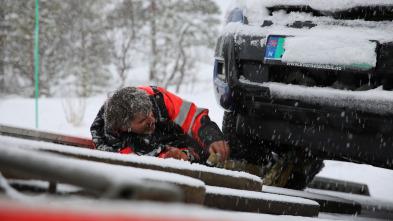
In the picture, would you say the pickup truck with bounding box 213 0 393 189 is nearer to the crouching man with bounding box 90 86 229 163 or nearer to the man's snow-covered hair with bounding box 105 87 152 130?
the crouching man with bounding box 90 86 229 163

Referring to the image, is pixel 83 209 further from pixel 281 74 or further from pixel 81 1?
pixel 81 1

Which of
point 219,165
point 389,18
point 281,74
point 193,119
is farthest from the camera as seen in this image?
point 193,119

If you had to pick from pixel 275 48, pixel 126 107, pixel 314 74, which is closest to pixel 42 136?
pixel 126 107

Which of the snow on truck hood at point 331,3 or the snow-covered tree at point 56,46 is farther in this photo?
the snow-covered tree at point 56,46

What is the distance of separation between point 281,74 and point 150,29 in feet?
46.1

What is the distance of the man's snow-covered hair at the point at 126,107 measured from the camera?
2.20m

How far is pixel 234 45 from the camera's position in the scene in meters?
2.11

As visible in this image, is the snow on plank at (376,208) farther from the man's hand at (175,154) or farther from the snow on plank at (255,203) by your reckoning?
the man's hand at (175,154)

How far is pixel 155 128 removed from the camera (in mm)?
2523

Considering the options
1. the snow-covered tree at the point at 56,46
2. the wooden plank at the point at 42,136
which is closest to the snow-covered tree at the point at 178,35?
the snow-covered tree at the point at 56,46

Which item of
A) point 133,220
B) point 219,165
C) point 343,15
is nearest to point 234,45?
point 343,15

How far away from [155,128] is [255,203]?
130cm

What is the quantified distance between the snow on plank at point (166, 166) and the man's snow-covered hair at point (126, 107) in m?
0.86

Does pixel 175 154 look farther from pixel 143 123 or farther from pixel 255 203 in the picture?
pixel 255 203
